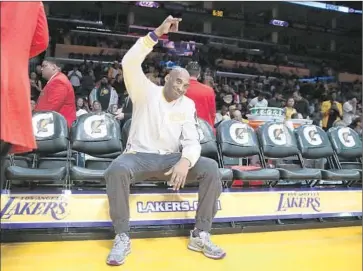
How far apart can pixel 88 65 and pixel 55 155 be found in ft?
30.6

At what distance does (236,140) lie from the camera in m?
3.78

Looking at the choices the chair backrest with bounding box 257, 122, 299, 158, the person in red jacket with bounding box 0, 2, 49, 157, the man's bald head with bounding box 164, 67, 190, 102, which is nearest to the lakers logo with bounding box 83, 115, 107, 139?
the man's bald head with bounding box 164, 67, 190, 102

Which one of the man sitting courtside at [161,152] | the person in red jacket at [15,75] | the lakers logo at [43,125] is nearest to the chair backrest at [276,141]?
the man sitting courtside at [161,152]

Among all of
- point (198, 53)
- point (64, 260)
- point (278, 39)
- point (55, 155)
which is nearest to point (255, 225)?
point (64, 260)

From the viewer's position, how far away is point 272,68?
685 inches

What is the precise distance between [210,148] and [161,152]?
2.79 ft

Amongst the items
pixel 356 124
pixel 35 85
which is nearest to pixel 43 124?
pixel 35 85

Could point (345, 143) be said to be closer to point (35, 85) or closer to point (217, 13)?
point (35, 85)

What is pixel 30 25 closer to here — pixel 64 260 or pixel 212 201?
pixel 64 260

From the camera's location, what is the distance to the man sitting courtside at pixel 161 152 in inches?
104

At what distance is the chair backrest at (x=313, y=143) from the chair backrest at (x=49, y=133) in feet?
7.20

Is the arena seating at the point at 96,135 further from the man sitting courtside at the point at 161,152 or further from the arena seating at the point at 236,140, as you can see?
the arena seating at the point at 236,140

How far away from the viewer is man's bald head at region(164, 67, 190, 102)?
288 cm

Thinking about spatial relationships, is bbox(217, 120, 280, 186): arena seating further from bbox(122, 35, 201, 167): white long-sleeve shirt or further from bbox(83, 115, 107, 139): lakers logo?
bbox(83, 115, 107, 139): lakers logo
